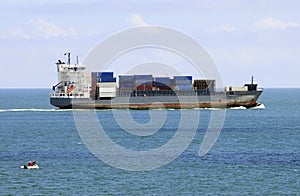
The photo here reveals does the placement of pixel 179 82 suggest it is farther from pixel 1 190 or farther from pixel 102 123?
pixel 1 190

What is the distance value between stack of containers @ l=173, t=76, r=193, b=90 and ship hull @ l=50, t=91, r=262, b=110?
11.5 ft

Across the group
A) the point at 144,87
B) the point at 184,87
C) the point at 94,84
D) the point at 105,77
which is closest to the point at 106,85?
the point at 94,84

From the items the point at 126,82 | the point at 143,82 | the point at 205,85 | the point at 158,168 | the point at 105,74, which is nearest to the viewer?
the point at 158,168

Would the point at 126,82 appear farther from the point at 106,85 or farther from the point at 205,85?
the point at 205,85

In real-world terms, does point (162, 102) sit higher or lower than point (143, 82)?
lower

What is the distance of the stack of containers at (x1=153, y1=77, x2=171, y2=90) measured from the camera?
156 m

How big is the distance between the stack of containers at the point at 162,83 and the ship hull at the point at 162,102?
13.4 ft

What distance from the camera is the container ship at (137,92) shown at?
14850 cm

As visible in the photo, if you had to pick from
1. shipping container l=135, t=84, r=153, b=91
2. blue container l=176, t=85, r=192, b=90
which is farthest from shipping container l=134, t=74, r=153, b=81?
blue container l=176, t=85, r=192, b=90

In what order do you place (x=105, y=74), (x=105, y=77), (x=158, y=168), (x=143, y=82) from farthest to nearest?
(x=105, y=74), (x=105, y=77), (x=143, y=82), (x=158, y=168)

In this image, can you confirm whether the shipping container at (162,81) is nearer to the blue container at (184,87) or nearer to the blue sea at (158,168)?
the blue container at (184,87)

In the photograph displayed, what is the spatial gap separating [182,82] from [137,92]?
12362 mm

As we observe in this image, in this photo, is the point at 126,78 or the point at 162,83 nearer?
the point at 126,78

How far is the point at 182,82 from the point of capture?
157500 millimetres
